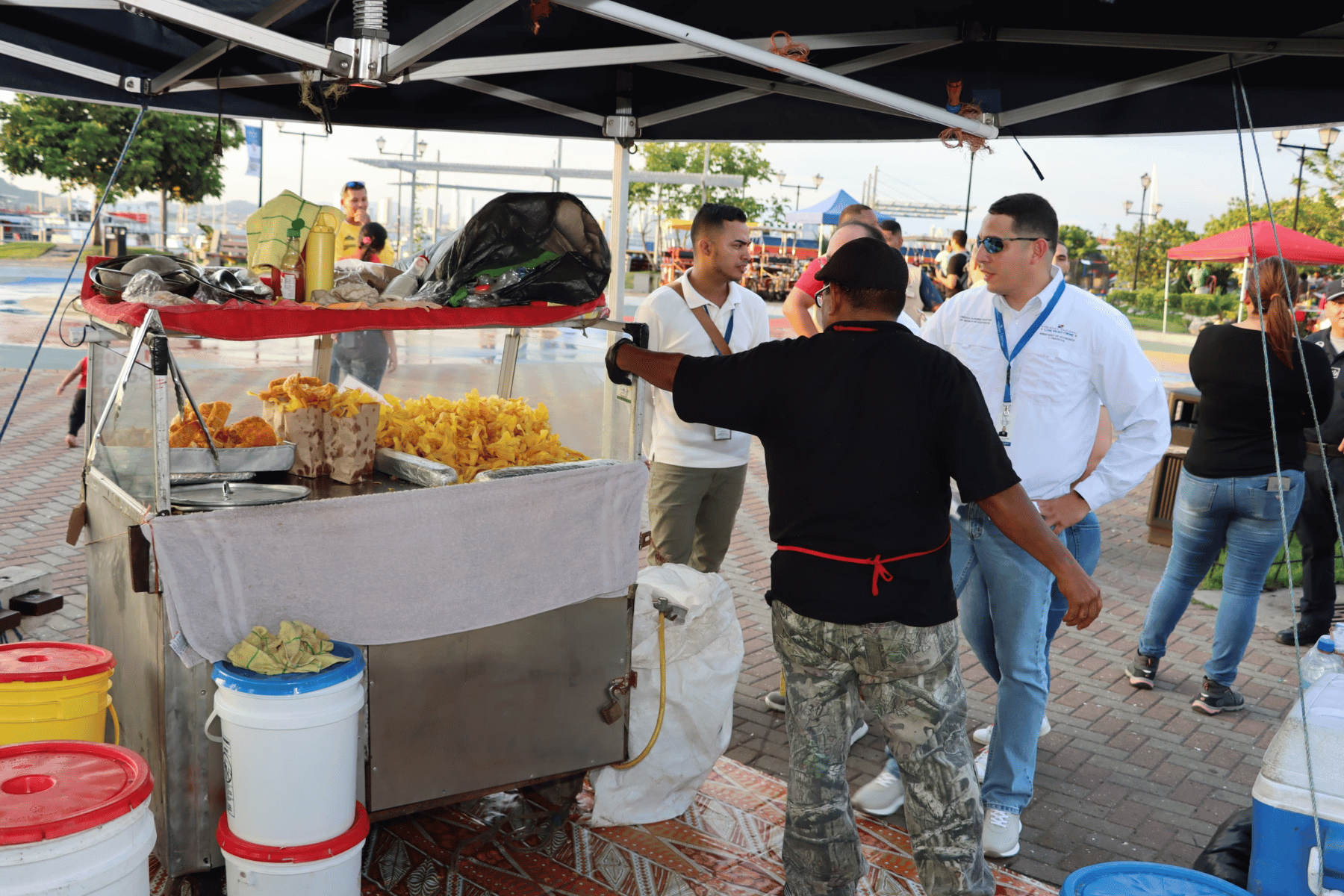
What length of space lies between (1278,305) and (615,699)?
11.1ft

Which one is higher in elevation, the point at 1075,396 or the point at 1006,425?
the point at 1075,396

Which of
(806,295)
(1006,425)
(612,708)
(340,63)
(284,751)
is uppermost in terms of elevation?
(340,63)

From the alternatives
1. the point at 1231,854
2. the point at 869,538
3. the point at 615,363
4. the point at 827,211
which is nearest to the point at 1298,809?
the point at 1231,854

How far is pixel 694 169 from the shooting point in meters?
37.6

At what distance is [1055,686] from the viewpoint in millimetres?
5102

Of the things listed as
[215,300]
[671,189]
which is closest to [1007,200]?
[215,300]

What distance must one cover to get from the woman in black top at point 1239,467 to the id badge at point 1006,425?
5.99 ft

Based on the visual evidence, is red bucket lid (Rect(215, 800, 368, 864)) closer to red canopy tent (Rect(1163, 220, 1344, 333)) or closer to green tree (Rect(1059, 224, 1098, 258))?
red canopy tent (Rect(1163, 220, 1344, 333))

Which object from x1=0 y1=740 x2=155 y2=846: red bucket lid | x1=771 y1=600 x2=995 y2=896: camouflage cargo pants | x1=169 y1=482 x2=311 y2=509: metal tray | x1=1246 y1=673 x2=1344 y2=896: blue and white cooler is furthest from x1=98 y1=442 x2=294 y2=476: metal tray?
x1=1246 y1=673 x2=1344 y2=896: blue and white cooler

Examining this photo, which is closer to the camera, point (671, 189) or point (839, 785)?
point (839, 785)

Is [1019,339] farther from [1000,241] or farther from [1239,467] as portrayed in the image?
[1239,467]

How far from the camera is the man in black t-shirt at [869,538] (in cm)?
246

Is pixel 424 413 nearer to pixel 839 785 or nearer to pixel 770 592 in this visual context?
pixel 770 592

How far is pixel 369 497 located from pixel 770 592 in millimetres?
1187
